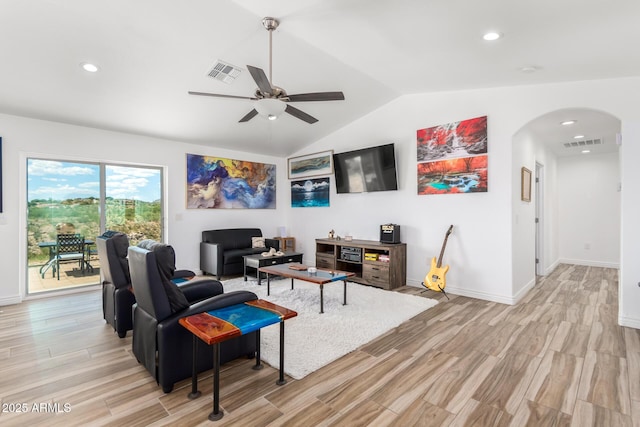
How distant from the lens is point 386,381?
2.33m

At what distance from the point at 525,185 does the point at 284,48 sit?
403 centimetres

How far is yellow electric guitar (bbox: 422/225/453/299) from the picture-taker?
452cm

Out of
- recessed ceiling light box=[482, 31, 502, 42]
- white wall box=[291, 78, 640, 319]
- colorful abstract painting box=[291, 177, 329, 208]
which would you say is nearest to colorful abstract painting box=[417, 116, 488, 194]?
white wall box=[291, 78, 640, 319]

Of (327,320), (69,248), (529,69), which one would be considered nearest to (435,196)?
(529,69)

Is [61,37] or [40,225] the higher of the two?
[61,37]

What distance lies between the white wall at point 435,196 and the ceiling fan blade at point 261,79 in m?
3.15

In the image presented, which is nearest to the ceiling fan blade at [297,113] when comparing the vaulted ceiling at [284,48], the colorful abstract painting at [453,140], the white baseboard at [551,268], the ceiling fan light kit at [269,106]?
the ceiling fan light kit at [269,106]

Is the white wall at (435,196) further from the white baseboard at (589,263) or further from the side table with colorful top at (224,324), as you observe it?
the white baseboard at (589,263)

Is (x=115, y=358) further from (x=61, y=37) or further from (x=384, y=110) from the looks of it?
(x=384, y=110)

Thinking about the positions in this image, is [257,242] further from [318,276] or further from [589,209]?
[589,209]

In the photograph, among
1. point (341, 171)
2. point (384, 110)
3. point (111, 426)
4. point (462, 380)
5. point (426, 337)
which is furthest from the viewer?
point (341, 171)

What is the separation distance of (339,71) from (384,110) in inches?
68.5

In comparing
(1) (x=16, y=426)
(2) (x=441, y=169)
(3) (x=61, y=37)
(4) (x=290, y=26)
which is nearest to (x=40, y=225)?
(3) (x=61, y=37)

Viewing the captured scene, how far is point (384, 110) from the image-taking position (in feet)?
18.2
